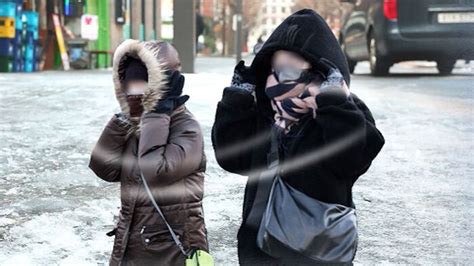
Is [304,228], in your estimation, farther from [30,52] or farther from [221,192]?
[30,52]

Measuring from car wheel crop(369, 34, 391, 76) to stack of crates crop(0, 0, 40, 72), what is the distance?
24.2 feet

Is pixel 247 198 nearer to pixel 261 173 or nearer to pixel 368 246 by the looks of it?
pixel 261 173

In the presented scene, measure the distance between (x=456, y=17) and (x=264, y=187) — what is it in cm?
850

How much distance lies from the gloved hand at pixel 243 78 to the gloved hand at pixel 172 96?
306mm

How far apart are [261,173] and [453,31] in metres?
8.54

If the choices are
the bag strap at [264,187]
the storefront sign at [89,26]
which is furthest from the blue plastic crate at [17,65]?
the bag strap at [264,187]

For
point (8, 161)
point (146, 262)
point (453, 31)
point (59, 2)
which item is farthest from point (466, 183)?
point (59, 2)

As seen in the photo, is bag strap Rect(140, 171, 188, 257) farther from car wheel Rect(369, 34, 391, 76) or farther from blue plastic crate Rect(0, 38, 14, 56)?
blue plastic crate Rect(0, 38, 14, 56)

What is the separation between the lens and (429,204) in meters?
4.04

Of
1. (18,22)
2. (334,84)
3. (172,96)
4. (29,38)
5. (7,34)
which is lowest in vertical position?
(29,38)

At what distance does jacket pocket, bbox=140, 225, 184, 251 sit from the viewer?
7.43 feet

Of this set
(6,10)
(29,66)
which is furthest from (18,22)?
(29,66)

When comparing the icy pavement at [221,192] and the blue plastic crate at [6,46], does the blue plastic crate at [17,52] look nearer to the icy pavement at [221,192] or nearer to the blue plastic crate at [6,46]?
the blue plastic crate at [6,46]

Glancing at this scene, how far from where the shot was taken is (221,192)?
169 inches
